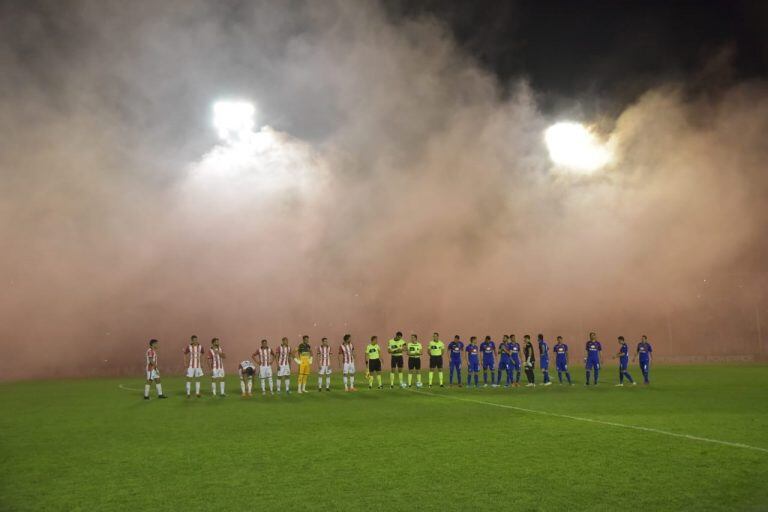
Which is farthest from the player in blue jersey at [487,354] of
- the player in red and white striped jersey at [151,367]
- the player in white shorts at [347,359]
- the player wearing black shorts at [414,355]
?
the player in red and white striped jersey at [151,367]

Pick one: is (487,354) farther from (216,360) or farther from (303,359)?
(216,360)

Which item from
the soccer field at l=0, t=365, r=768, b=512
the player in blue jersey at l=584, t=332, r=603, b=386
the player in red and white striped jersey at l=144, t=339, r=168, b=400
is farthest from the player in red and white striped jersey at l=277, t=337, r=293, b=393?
the player in blue jersey at l=584, t=332, r=603, b=386

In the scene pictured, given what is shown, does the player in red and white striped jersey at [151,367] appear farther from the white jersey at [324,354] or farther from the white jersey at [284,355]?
the white jersey at [324,354]

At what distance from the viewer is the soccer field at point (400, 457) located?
809cm

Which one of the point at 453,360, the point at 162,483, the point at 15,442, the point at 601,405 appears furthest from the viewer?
the point at 453,360

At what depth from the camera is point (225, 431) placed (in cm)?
1469

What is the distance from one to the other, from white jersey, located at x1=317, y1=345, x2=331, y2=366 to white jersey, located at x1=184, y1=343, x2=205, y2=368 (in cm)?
557

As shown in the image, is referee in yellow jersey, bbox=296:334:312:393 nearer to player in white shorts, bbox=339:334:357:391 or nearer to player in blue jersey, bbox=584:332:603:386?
player in white shorts, bbox=339:334:357:391

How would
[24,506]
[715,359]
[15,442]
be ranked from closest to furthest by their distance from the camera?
[24,506] → [15,442] → [715,359]

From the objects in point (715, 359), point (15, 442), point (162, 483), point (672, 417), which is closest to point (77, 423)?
point (15, 442)

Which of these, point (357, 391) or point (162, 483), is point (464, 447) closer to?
point (162, 483)

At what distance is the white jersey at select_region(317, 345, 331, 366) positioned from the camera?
28797 mm

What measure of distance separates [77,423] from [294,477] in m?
10.7

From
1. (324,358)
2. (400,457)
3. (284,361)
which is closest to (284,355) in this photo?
(284,361)
